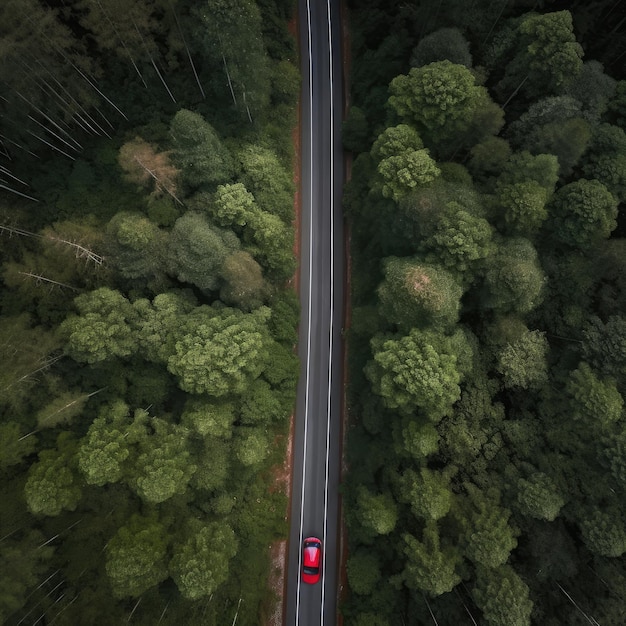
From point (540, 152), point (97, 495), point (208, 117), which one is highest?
point (208, 117)

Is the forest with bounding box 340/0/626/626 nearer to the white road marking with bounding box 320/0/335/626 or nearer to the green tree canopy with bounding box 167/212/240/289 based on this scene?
the white road marking with bounding box 320/0/335/626

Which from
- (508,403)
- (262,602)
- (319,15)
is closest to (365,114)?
(319,15)

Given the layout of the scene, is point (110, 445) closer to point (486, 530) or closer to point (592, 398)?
point (486, 530)

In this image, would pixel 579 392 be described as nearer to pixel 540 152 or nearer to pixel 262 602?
pixel 540 152

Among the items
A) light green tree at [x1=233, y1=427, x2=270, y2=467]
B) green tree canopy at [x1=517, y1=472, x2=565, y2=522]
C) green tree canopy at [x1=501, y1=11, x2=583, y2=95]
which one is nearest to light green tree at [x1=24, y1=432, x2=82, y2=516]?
light green tree at [x1=233, y1=427, x2=270, y2=467]

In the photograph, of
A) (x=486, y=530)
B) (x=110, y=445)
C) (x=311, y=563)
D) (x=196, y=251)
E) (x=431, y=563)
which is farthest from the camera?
(x=311, y=563)

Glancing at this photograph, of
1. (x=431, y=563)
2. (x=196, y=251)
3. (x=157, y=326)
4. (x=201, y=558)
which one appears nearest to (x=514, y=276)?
(x=431, y=563)
